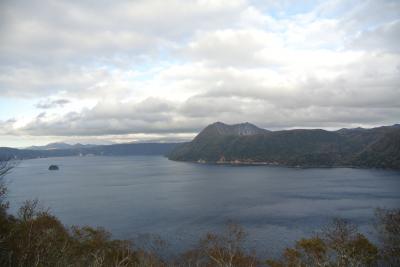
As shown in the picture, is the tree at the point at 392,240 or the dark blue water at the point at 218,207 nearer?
the tree at the point at 392,240

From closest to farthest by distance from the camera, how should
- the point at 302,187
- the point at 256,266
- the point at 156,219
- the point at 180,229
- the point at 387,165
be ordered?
the point at 256,266
the point at 180,229
the point at 156,219
the point at 302,187
the point at 387,165

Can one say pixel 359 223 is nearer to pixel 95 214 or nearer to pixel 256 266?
pixel 256 266

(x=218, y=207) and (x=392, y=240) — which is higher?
(x=392, y=240)

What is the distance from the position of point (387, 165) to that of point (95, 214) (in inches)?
6734

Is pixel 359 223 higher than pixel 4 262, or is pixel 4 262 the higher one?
pixel 4 262

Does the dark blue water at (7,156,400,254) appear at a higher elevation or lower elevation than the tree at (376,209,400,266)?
lower

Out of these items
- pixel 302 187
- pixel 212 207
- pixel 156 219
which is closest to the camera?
pixel 156 219

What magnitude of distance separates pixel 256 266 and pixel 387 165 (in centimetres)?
17973

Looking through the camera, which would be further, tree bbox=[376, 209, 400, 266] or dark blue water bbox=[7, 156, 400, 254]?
dark blue water bbox=[7, 156, 400, 254]

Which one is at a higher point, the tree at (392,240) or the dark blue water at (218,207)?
the tree at (392,240)

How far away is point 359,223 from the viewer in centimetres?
6506

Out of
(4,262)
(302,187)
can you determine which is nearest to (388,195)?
(302,187)

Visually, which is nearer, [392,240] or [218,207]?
[392,240]

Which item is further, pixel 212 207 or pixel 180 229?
pixel 212 207
